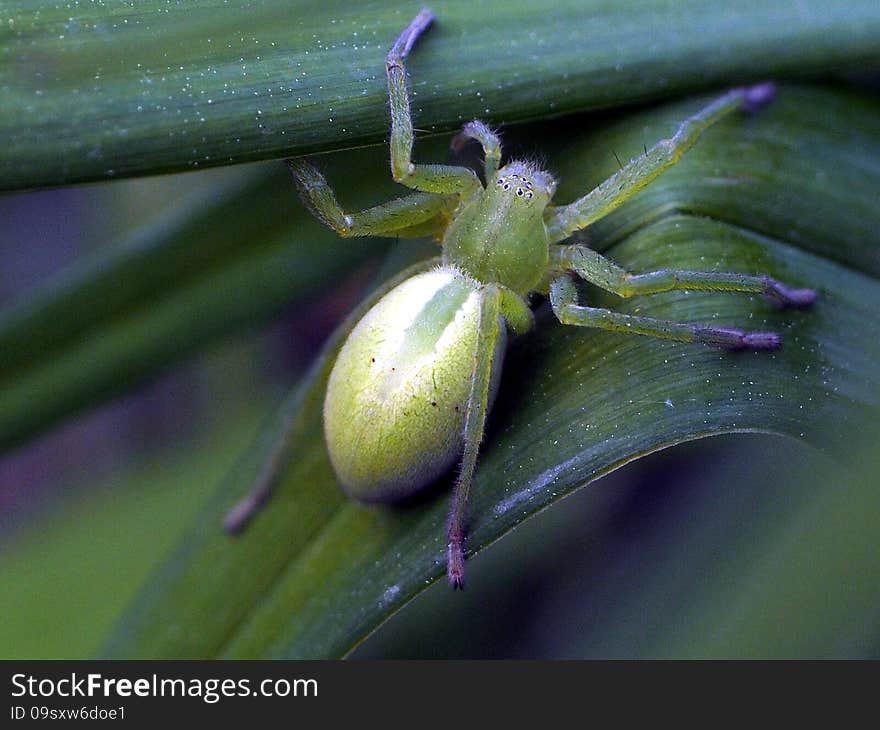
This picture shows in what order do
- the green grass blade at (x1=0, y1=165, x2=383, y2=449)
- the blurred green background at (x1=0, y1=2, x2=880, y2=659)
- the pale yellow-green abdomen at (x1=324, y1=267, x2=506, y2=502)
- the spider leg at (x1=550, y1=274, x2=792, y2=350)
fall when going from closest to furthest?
the blurred green background at (x1=0, y1=2, x2=880, y2=659) < the spider leg at (x1=550, y1=274, x2=792, y2=350) < the pale yellow-green abdomen at (x1=324, y1=267, x2=506, y2=502) < the green grass blade at (x1=0, y1=165, x2=383, y2=449)

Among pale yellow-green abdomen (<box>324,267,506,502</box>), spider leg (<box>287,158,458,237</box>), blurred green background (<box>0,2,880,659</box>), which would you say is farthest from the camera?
spider leg (<box>287,158,458,237</box>)

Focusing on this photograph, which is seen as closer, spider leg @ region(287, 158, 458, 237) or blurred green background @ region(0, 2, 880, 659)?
blurred green background @ region(0, 2, 880, 659)

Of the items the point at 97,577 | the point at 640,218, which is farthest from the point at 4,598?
the point at 640,218

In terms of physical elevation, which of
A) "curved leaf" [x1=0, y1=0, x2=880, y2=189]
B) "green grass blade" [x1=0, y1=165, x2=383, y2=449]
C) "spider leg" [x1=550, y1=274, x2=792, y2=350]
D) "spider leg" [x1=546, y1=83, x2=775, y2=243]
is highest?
"green grass blade" [x1=0, y1=165, x2=383, y2=449]

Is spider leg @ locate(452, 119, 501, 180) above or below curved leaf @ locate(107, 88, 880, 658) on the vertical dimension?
above

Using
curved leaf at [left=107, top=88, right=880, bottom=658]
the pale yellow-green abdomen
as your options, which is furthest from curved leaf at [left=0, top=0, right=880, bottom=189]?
the pale yellow-green abdomen

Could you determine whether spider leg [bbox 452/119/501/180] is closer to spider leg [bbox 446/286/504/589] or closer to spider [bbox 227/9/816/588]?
spider [bbox 227/9/816/588]

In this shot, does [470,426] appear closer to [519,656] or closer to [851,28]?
[851,28]

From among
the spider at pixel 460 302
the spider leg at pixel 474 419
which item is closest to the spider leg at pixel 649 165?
the spider at pixel 460 302
